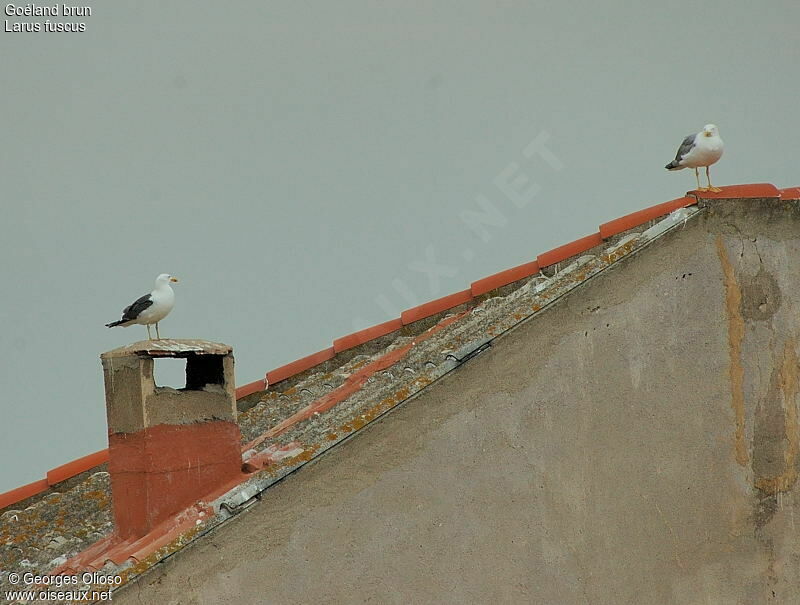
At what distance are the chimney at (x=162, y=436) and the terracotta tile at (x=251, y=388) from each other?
2.67m

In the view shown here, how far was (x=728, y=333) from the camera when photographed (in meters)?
7.50

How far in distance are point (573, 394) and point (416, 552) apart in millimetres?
1353

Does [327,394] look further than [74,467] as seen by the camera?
No

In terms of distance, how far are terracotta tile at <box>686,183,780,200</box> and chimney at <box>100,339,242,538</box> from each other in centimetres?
334

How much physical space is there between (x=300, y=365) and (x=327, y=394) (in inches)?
50.3

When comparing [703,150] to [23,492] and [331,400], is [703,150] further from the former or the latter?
[23,492]

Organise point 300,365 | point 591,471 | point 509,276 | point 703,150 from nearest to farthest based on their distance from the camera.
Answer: point 591,471
point 703,150
point 509,276
point 300,365

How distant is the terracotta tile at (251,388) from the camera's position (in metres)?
10.6

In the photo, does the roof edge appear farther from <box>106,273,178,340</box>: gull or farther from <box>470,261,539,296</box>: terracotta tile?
<box>106,273,178,340</box>: gull

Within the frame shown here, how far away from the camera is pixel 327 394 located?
944 cm

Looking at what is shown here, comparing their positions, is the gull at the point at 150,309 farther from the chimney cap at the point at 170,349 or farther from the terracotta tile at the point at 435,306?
the terracotta tile at the point at 435,306

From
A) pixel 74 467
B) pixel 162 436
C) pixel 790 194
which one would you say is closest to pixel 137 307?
pixel 162 436

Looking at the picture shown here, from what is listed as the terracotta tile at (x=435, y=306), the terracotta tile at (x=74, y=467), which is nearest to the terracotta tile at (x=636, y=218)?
the terracotta tile at (x=435, y=306)

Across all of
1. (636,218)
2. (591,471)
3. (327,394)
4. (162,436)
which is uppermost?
(636,218)
